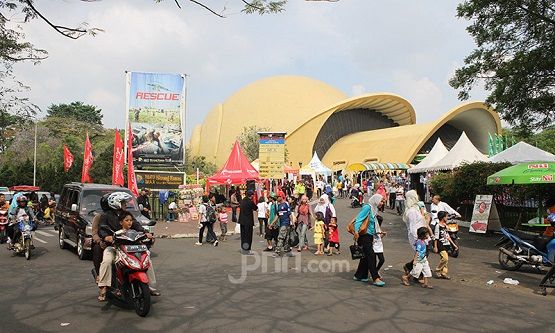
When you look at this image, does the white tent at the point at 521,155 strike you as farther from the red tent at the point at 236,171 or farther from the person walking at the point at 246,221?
the red tent at the point at 236,171

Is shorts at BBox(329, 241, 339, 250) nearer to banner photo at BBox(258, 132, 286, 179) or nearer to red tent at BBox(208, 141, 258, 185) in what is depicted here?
banner photo at BBox(258, 132, 286, 179)

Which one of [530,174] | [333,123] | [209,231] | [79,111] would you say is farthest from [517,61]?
[79,111]

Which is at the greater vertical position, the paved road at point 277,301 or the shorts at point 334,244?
the shorts at point 334,244

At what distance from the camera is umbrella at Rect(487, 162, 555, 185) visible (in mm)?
10853

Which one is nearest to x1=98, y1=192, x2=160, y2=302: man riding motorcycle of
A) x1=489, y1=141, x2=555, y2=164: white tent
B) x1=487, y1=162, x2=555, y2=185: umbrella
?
x1=487, y1=162, x2=555, y2=185: umbrella

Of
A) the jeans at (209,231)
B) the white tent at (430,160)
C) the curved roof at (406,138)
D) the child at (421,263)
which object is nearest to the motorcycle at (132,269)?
the child at (421,263)

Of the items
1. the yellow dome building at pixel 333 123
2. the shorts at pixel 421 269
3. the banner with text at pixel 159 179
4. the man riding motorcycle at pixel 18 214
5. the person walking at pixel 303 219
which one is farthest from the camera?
the yellow dome building at pixel 333 123

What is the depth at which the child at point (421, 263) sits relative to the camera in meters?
7.85

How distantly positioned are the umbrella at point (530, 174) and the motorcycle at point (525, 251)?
177 cm

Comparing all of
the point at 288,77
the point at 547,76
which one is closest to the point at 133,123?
the point at 547,76

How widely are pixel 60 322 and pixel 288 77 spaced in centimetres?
6945

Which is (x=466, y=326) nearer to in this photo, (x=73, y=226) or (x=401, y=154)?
(x=73, y=226)

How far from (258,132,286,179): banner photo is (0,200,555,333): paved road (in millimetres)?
9366

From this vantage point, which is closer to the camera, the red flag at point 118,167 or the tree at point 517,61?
the tree at point 517,61
